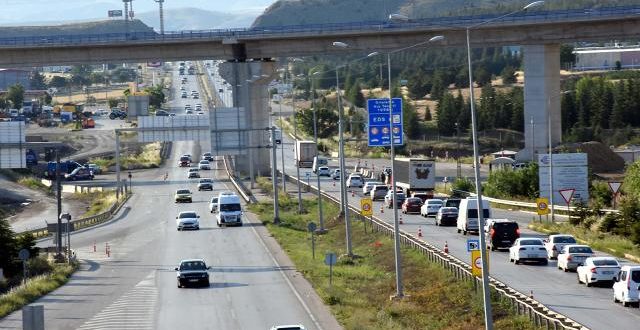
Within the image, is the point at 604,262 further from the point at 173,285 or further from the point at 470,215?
the point at 470,215

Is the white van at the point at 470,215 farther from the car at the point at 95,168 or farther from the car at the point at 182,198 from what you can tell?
the car at the point at 95,168

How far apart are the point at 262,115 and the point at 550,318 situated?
91.4m

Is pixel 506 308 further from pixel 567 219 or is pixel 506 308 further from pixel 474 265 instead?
pixel 567 219

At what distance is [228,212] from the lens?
3440 inches

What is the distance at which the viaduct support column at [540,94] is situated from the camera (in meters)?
116

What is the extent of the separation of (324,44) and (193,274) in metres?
65.2

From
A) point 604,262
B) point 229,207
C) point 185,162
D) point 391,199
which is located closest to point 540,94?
point 391,199

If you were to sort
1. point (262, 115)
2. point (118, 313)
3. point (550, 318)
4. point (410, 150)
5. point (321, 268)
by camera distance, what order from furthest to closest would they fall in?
point (410, 150), point (262, 115), point (321, 268), point (118, 313), point (550, 318)

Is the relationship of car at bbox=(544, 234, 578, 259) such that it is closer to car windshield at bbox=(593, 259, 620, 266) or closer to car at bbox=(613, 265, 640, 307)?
car windshield at bbox=(593, 259, 620, 266)

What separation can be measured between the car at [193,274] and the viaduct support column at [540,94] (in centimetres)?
6467

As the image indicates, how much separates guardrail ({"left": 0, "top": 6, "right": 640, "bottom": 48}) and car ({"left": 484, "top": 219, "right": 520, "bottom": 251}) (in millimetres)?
50803

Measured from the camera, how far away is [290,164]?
520ft

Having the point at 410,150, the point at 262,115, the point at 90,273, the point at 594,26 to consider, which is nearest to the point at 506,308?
the point at 90,273

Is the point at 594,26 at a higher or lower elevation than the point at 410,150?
higher
